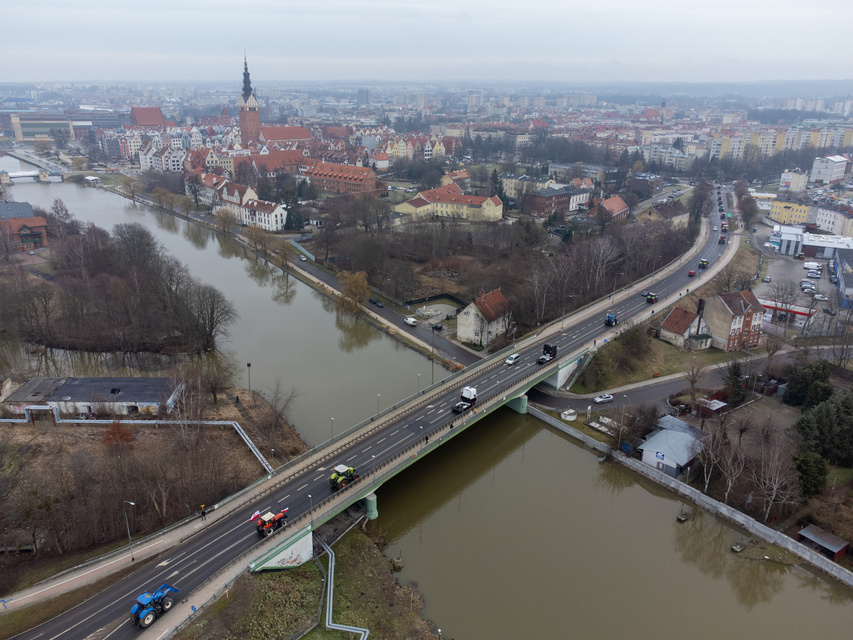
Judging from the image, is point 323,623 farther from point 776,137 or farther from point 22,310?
point 776,137

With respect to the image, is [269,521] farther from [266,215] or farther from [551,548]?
[266,215]

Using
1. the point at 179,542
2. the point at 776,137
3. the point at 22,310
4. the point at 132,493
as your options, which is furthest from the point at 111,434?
the point at 776,137

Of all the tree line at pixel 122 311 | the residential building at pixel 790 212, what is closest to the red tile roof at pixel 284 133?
the tree line at pixel 122 311

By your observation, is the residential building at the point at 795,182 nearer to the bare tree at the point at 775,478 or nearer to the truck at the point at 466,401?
the bare tree at the point at 775,478

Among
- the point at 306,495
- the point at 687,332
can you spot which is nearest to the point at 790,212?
the point at 687,332

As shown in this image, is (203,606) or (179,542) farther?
(179,542)

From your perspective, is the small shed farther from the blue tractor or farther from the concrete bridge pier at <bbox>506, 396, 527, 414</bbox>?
the blue tractor
